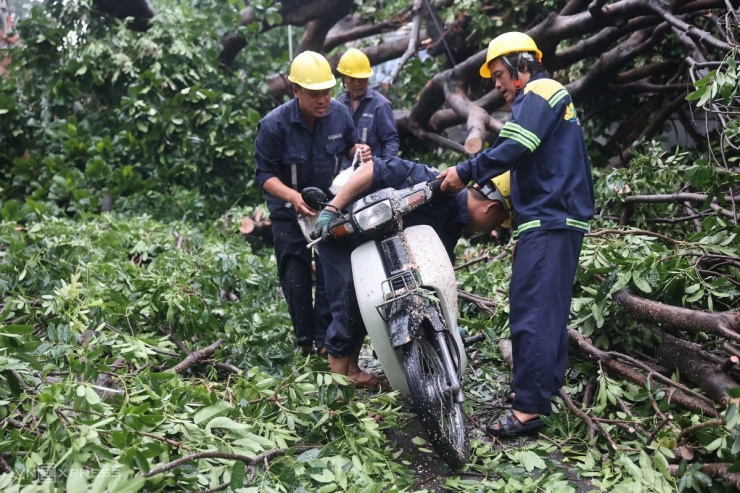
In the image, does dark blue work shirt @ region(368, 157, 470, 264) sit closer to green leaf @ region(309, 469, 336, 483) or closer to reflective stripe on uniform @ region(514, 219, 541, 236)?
reflective stripe on uniform @ region(514, 219, 541, 236)

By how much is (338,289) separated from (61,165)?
6.26 metres

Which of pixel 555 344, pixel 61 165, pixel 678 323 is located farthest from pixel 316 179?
pixel 61 165

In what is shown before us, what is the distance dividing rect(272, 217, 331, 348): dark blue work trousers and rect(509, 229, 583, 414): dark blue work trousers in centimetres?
164

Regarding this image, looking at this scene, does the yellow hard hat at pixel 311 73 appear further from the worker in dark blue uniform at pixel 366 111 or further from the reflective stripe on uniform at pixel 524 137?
the worker in dark blue uniform at pixel 366 111

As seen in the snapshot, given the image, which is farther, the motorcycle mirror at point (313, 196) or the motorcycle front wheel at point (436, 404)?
the motorcycle mirror at point (313, 196)

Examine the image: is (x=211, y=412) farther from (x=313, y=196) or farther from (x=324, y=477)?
(x=313, y=196)

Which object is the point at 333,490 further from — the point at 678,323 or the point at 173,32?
the point at 173,32

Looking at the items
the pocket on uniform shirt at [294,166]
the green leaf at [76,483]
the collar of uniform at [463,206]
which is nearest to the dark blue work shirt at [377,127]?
the pocket on uniform shirt at [294,166]

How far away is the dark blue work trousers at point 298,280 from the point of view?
502 centimetres

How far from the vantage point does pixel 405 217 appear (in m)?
4.09

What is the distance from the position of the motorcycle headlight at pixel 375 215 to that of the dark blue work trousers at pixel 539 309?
2.25 feet

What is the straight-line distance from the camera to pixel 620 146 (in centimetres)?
738

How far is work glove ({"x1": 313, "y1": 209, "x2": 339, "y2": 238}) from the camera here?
3982 millimetres

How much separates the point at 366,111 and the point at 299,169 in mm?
1788
